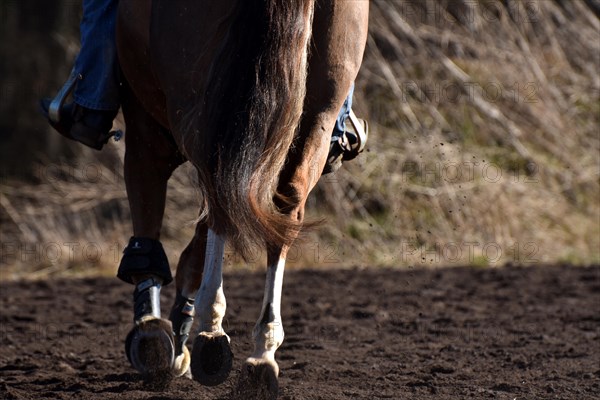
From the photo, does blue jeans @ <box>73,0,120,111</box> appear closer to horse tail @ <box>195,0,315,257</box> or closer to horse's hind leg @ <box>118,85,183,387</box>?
horse's hind leg @ <box>118,85,183,387</box>

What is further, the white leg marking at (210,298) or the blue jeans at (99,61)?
the blue jeans at (99,61)

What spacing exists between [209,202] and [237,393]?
0.62m

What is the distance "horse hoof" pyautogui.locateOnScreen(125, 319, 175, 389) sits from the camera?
3726 mm

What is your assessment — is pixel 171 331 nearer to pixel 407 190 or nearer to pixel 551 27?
pixel 407 190

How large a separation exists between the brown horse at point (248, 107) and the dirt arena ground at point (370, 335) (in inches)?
11.6

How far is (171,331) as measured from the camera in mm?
3756

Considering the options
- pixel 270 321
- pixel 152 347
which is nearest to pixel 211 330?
pixel 270 321

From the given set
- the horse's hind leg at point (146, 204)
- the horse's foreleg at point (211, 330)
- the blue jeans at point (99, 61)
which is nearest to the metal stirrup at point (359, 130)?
the blue jeans at point (99, 61)

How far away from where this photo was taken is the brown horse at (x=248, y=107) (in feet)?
9.96

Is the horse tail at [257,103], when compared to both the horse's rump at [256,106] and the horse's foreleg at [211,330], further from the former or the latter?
the horse's foreleg at [211,330]

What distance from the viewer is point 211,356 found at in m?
3.29

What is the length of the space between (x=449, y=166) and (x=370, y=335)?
10.7ft

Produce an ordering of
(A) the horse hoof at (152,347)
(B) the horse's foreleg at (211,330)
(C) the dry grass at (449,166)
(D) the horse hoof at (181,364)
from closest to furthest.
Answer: (B) the horse's foreleg at (211,330) → (A) the horse hoof at (152,347) → (D) the horse hoof at (181,364) → (C) the dry grass at (449,166)

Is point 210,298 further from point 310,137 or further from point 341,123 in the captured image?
point 341,123
